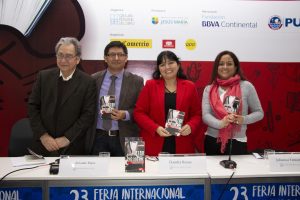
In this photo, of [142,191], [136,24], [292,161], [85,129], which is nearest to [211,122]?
[292,161]

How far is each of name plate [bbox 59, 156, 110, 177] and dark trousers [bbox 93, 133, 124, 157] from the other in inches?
34.0

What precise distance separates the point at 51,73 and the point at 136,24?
1.54 meters

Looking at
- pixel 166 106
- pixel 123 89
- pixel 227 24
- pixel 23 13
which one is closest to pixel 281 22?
pixel 227 24

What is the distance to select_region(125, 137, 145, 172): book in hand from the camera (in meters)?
2.23

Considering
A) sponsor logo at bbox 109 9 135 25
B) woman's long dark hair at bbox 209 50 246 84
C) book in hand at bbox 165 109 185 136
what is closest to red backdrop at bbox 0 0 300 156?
sponsor logo at bbox 109 9 135 25

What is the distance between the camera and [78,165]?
2211mm

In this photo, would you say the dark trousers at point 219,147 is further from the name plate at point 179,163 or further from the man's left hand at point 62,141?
the man's left hand at point 62,141

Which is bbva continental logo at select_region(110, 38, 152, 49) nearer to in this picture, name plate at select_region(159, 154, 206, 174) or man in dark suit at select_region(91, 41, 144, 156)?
man in dark suit at select_region(91, 41, 144, 156)

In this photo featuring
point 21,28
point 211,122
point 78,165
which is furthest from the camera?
point 21,28

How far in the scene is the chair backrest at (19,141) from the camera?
310cm

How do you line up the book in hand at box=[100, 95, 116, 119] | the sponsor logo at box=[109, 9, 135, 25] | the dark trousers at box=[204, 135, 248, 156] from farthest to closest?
the sponsor logo at box=[109, 9, 135, 25]
the dark trousers at box=[204, 135, 248, 156]
the book in hand at box=[100, 95, 116, 119]

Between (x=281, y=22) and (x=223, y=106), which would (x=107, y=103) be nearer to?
(x=223, y=106)

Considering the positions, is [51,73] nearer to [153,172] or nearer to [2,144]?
[153,172]

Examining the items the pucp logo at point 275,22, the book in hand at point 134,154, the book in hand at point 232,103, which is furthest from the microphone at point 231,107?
the pucp logo at point 275,22
